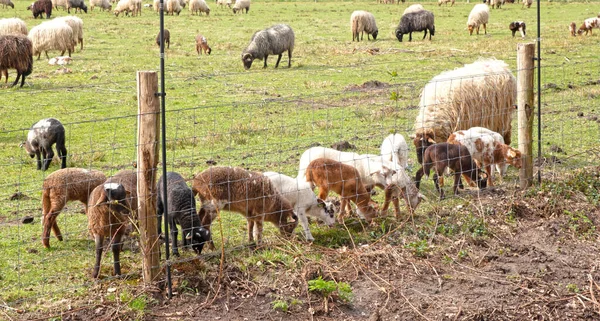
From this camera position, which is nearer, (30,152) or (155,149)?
(155,149)

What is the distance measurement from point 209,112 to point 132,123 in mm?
1712

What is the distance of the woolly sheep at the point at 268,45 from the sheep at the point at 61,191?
15.2 metres

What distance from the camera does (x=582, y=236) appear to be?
7.51 m

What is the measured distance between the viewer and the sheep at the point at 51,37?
24.6 metres

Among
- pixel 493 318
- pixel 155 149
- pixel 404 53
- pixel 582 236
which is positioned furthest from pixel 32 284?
pixel 404 53

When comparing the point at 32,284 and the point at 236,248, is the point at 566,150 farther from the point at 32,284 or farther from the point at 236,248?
the point at 32,284

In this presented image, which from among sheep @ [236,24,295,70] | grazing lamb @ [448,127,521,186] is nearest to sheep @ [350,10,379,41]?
sheep @ [236,24,295,70]

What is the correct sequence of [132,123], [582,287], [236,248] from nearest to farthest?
[582,287]
[236,248]
[132,123]

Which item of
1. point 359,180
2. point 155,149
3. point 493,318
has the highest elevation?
point 155,149

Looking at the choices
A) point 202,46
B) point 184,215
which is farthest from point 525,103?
point 202,46

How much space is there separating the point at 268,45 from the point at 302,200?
633 inches

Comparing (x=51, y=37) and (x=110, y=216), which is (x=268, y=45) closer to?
(x=51, y=37)

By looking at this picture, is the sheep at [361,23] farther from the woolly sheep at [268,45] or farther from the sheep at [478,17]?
the woolly sheep at [268,45]

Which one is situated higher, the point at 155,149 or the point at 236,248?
the point at 155,149
